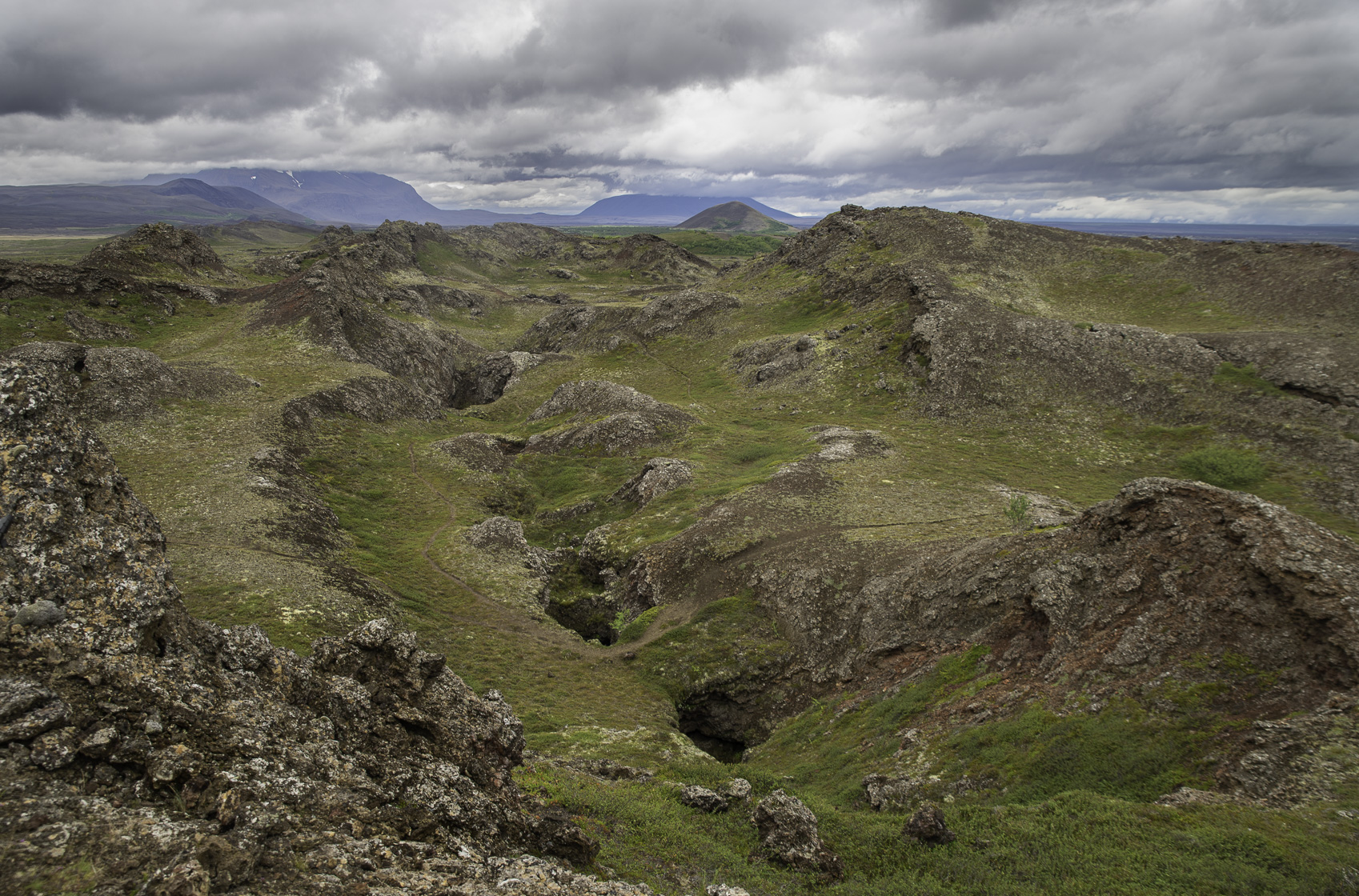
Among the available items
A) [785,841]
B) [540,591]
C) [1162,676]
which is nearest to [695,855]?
[785,841]

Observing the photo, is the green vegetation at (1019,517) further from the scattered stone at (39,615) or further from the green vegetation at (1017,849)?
the scattered stone at (39,615)

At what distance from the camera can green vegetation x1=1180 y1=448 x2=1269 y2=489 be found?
4581cm

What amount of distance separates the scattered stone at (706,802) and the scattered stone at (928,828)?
623 centimetres

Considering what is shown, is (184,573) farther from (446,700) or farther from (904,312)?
(904,312)

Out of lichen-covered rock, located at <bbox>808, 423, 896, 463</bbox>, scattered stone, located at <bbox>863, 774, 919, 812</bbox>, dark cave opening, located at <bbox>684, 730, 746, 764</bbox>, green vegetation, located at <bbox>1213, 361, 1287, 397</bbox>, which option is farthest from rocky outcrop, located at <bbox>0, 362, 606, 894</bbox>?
green vegetation, located at <bbox>1213, 361, 1287, 397</bbox>

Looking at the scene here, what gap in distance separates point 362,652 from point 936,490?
1701 inches

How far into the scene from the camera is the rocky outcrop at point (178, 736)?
370 inches

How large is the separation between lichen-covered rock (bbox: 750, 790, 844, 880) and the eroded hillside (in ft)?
1.41

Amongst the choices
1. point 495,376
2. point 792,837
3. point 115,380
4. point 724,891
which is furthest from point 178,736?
point 495,376

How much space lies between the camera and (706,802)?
2038cm

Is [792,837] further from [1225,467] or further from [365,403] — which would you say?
[365,403]

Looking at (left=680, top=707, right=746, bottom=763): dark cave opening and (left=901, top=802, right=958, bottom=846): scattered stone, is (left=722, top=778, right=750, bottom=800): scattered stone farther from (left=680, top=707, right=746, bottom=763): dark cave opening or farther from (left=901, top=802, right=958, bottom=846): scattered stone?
(left=680, top=707, right=746, bottom=763): dark cave opening

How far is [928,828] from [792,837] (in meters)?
4.10

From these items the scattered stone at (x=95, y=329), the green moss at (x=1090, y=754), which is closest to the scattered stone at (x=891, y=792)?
the green moss at (x=1090, y=754)
